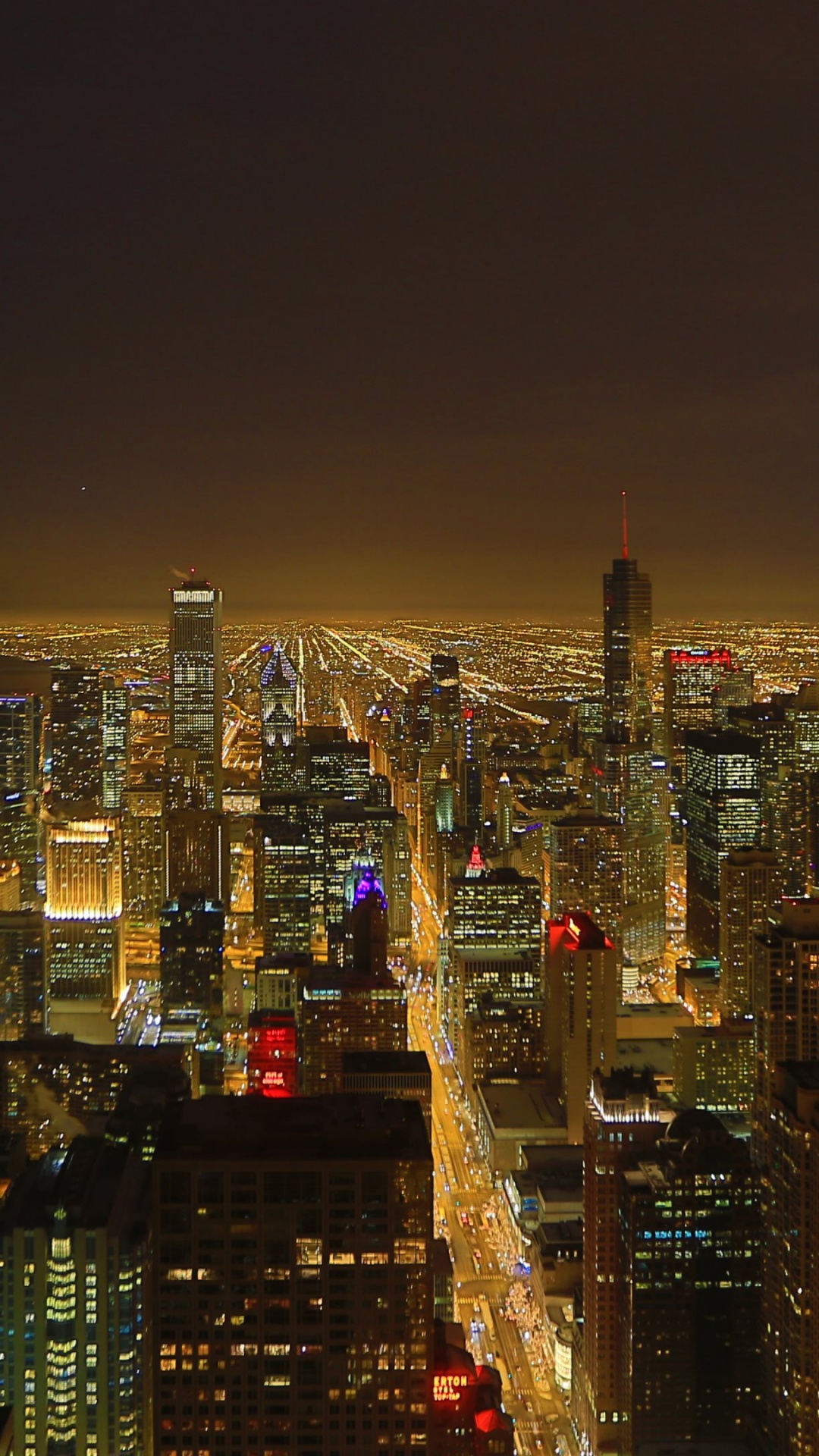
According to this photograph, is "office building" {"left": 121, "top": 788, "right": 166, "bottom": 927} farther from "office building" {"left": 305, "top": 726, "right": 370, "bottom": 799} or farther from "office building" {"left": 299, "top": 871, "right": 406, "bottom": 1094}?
"office building" {"left": 305, "top": 726, "right": 370, "bottom": 799}

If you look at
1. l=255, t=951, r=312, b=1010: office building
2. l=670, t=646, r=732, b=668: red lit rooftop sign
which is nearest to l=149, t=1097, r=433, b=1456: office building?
l=255, t=951, r=312, b=1010: office building

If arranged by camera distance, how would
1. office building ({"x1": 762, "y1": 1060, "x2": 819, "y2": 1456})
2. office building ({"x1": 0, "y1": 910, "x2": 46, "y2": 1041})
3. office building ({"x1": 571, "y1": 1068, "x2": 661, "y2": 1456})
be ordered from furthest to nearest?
office building ({"x1": 0, "y1": 910, "x2": 46, "y2": 1041}), office building ({"x1": 571, "y1": 1068, "x2": 661, "y2": 1456}), office building ({"x1": 762, "y1": 1060, "x2": 819, "y2": 1456})

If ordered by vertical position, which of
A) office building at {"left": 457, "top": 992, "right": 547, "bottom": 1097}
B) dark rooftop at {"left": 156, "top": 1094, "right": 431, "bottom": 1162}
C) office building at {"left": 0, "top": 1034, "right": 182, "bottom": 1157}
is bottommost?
office building at {"left": 457, "top": 992, "right": 547, "bottom": 1097}

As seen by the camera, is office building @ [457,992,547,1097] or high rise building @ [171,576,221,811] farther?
high rise building @ [171,576,221,811]

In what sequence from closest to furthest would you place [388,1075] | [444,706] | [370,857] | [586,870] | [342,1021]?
[388,1075]
[342,1021]
[586,870]
[370,857]
[444,706]

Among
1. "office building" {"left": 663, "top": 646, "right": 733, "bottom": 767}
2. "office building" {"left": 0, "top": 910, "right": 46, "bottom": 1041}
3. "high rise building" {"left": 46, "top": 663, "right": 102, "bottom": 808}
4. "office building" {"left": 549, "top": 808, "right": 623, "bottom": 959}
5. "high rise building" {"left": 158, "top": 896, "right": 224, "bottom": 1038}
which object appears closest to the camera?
"office building" {"left": 0, "top": 910, "right": 46, "bottom": 1041}

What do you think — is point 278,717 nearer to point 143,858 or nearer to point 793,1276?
point 143,858

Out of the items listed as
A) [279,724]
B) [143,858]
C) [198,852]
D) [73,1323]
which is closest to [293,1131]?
[73,1323]

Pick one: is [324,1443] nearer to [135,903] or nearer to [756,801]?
[135,903]
